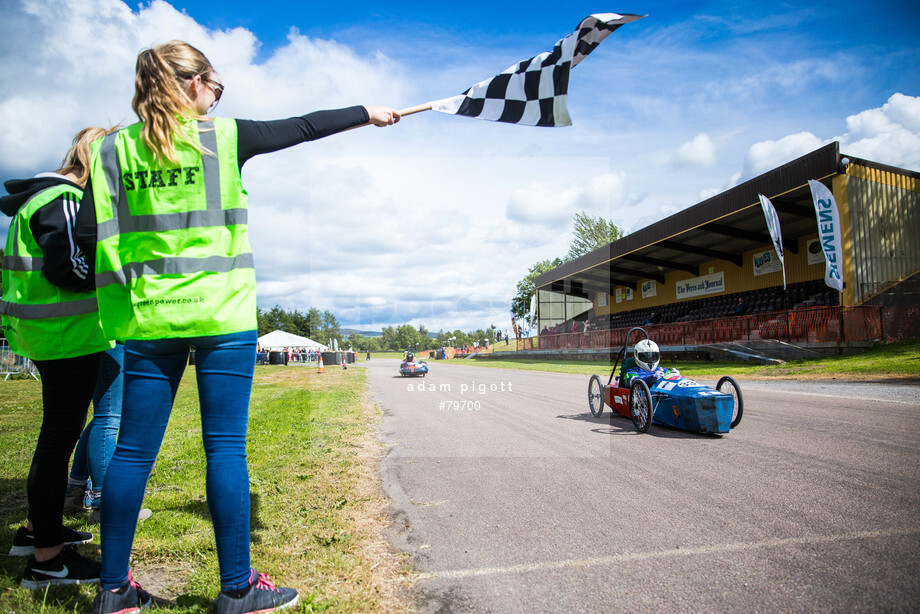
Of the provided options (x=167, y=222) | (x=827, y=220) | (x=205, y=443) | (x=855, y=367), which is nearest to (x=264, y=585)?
(x=205, y=443)

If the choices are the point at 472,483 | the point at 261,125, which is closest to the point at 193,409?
the point at 472,483

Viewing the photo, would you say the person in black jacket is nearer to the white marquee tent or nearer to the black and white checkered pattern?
the black and white checkered pattern

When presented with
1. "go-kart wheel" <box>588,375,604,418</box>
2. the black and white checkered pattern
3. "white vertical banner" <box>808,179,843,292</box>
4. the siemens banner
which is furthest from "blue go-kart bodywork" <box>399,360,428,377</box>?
the black and white checkered pattern

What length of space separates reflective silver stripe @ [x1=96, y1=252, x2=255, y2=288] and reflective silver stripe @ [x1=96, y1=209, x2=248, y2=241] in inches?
4.8

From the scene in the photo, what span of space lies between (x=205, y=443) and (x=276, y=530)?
49.5 inches

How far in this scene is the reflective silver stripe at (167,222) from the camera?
6.00 ft

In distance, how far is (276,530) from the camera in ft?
9.29

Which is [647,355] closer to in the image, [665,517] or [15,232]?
[665,517]

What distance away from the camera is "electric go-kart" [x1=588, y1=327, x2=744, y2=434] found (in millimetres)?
5215

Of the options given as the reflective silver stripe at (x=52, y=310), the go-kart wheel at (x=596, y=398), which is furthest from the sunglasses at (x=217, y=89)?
the go-kart wheel at (x=596, y=398)

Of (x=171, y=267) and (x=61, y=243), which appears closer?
(x=171, y=267)

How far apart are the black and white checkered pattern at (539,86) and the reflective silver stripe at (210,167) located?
1.88 metres

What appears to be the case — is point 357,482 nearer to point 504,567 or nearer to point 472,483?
point 472,483

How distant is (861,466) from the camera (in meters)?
3.88
